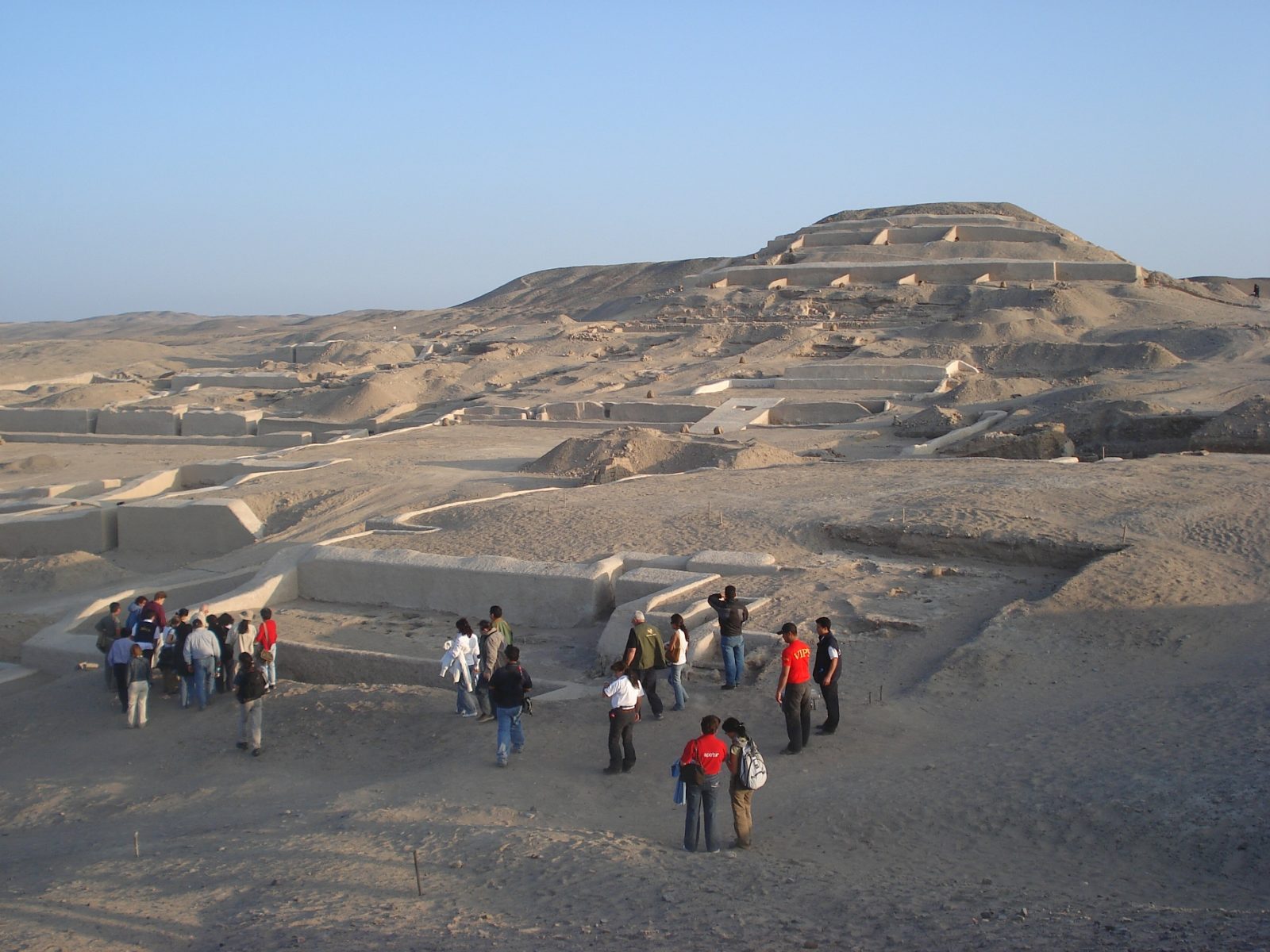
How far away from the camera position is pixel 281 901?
15.5 feet

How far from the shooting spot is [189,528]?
13688mm

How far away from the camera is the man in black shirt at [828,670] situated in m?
6.33

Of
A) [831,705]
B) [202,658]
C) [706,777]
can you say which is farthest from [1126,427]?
[706,777]

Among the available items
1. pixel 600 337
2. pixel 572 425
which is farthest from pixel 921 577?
pixel 600 337

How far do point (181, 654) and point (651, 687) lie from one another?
3317 millimetres

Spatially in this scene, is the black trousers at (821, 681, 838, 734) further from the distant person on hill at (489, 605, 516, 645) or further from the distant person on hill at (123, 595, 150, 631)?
the distant person on hill at (123, 595, 150, 631)

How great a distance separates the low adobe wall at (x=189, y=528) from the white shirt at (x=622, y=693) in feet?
28.0

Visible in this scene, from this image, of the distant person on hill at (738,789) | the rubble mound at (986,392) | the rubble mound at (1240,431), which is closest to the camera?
the distant person on hill at (738,789)

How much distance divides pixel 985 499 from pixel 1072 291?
21.7 meters

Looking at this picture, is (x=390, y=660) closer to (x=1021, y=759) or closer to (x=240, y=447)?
(x=1021, y=759)

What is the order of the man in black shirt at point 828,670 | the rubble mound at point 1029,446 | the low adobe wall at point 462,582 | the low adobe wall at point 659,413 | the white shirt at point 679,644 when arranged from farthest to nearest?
1. the low adobe wall at point 659,413
2. the rubble mound at point 1029,446
3. the low adobe wall at point 462,582
4. the white shirt at point 679,644
5. the man in black shirt at point 828,670

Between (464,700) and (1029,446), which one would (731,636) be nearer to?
(464,700)

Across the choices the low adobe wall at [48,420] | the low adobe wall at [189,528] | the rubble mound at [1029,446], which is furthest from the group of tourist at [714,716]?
the low adobe wall at [48,420]

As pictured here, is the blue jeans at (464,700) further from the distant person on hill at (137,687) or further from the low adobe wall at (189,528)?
the low adobe wall at (189,528)
